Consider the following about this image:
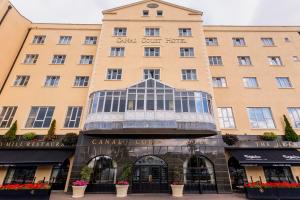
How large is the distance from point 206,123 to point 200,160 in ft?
11.9

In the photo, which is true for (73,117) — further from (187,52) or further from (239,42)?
(239,42)

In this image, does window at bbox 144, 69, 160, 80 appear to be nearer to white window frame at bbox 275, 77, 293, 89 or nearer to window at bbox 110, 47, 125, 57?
window at bbox 110, 47, 125, 57

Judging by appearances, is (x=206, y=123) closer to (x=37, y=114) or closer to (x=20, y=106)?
(x=37, y=114)

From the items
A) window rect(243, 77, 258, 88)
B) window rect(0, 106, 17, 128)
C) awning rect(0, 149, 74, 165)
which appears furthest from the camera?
window rect(243, 77, 258, 88)

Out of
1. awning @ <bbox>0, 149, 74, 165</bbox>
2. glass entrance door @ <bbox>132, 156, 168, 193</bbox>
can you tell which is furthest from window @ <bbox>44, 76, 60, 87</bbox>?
glass entrance door @ <bbox>132, 156, 168, 193</bbox>

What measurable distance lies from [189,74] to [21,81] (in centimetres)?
1964

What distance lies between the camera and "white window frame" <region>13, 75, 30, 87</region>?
19.4 metres

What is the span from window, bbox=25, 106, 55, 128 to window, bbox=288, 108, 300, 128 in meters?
25.9

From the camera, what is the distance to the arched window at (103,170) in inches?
583

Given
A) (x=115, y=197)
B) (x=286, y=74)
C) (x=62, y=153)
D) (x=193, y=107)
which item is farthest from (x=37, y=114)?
(x=286, y=74)

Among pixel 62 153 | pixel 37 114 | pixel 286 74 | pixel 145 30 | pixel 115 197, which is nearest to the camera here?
pixel 115 197

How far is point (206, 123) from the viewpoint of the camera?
48.3ft

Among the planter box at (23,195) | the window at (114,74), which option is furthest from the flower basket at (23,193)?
the window at (114,74)

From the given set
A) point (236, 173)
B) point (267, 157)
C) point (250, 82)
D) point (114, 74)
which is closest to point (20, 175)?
point (114, 74)
